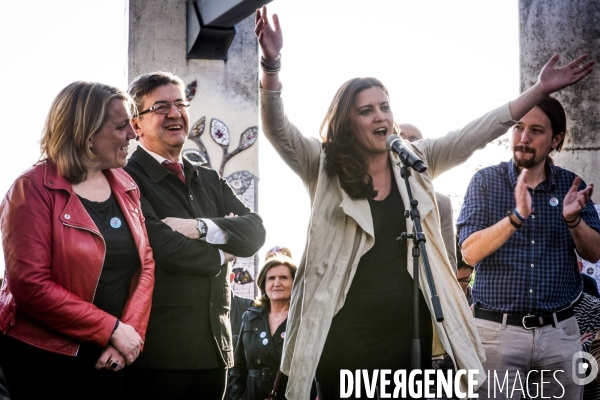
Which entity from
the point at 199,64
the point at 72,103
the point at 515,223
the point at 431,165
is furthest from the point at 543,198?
the point at 199,64

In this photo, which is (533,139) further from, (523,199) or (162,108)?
(162,108)

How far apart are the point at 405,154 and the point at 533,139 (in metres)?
1.24

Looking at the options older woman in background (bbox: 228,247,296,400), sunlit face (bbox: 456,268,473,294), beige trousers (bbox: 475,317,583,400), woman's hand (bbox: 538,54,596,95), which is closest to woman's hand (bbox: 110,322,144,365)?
beige trousers (bbox: 475,317,583,400)

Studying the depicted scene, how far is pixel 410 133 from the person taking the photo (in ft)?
18.4

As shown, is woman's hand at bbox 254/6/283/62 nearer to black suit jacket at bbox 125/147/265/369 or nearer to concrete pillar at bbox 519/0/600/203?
black suit jacket at bbox 125/147/265/369

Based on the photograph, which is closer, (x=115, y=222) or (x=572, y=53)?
(x=115, y=222)

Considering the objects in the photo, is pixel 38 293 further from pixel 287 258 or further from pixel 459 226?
pixel 287 258

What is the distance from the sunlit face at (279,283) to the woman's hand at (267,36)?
10.9 feet

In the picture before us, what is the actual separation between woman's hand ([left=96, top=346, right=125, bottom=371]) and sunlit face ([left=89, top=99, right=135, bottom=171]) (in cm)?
82

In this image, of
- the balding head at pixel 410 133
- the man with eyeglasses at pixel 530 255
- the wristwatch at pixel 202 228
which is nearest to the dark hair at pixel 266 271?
the balding head at pixel 410 133

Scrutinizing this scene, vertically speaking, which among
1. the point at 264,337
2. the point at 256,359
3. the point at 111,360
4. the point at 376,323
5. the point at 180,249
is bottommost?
the point at 256,359

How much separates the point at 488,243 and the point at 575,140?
3354mm

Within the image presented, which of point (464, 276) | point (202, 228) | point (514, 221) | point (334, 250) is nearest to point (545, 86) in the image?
point (514, 221)

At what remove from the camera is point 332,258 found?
343 cm
